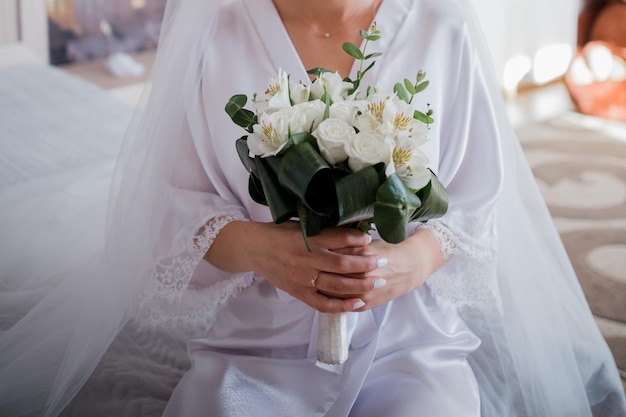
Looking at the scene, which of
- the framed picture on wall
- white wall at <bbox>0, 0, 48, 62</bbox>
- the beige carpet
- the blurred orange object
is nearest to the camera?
the beige carpet

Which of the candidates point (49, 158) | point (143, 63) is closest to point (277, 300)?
point (49, 158)

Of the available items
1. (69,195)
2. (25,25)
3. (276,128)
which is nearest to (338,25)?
(276,128)

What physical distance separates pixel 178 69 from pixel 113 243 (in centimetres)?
36

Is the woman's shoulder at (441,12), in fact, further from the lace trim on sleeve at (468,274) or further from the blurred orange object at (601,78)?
the blurred orange object at (601,78)

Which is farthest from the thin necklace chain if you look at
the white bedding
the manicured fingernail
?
the white bedding

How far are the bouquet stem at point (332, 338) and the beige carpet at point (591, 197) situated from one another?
117 centimetres

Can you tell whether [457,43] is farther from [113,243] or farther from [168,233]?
[113,243]

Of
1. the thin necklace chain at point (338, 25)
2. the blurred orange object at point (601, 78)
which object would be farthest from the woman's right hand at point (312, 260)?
the blurred orange object at point (601, 78)

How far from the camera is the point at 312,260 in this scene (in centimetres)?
117

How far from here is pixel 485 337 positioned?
1639mm

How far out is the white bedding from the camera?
151cm

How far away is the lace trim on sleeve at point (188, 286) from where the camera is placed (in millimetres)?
1342

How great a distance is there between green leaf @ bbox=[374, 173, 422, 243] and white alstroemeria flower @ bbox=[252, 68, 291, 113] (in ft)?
0.66

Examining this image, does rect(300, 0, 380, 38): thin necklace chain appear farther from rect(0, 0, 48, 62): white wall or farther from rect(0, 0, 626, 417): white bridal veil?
rect(0, 0, 48, 62): white wall
